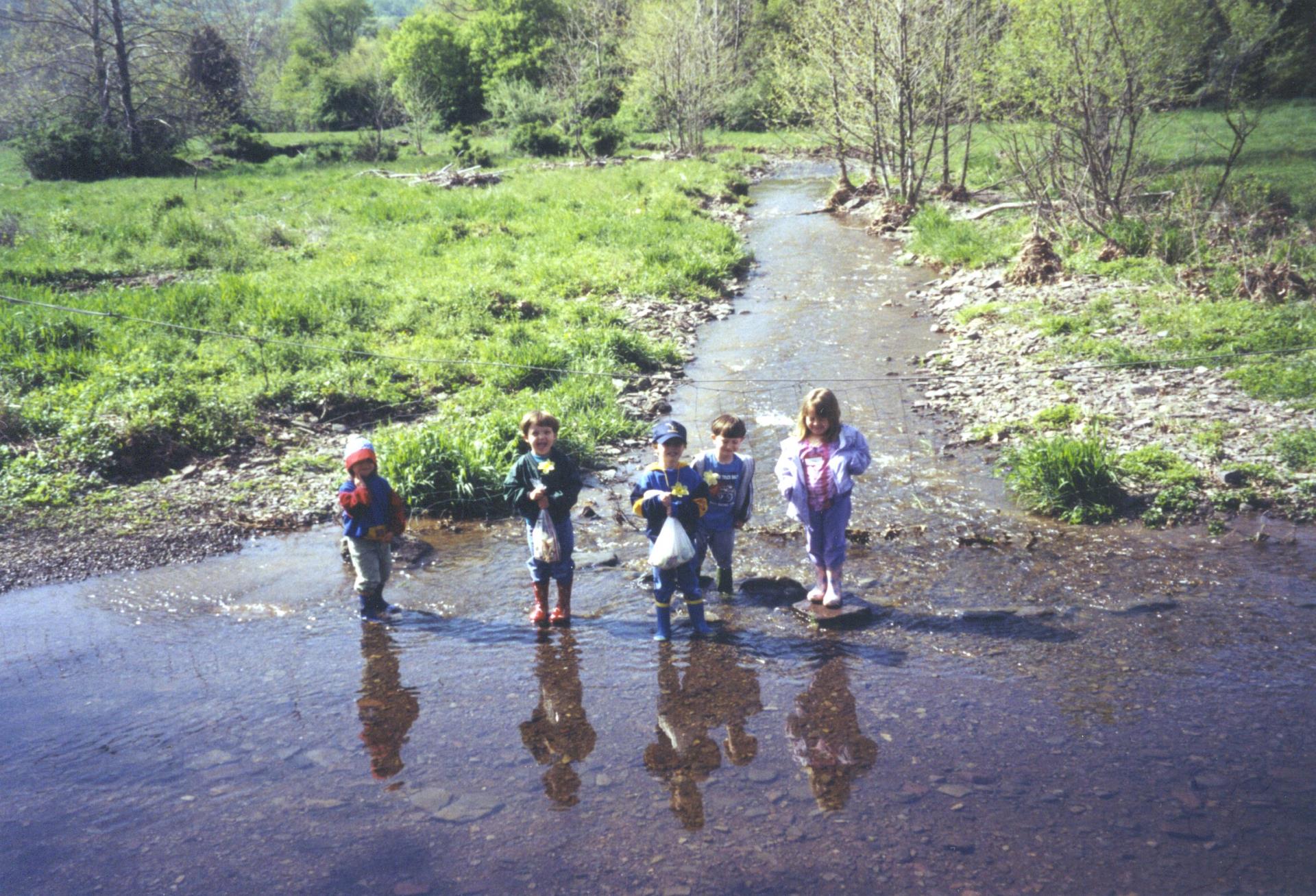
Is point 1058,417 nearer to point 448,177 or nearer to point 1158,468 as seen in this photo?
point 1158,468

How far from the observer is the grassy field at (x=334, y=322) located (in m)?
9.12

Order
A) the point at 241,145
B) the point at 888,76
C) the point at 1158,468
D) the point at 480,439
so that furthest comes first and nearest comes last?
the point at 241,145 < the point at 888,76 < the point at 480,439 < the point at 1158,468

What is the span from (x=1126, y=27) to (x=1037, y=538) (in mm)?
11999

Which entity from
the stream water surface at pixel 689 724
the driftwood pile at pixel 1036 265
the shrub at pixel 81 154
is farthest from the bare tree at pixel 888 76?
the shrub at pixel 81 154

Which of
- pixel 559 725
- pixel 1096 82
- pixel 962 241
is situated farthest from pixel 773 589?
→ pixel 962 241

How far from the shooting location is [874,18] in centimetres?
2106

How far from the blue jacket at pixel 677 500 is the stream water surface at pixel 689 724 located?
791 mm

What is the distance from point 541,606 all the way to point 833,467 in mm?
2073

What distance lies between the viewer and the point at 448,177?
96.5 ft

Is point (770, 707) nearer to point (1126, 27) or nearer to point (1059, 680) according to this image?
point (1059, 680)

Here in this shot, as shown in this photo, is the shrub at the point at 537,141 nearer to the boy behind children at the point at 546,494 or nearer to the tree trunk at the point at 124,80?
the tree trunk at the point at 124,80

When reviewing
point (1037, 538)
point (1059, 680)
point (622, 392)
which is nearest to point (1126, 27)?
point (622, 392)

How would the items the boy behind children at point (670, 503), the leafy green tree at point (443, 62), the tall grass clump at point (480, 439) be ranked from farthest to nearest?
the leafy green tree at point (443, 62)
the tall grass clump at point (480, 439)
the boy behind children at point (670, 503)

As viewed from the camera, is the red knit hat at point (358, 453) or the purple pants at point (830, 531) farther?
the red knit hat at point (358, 453)
